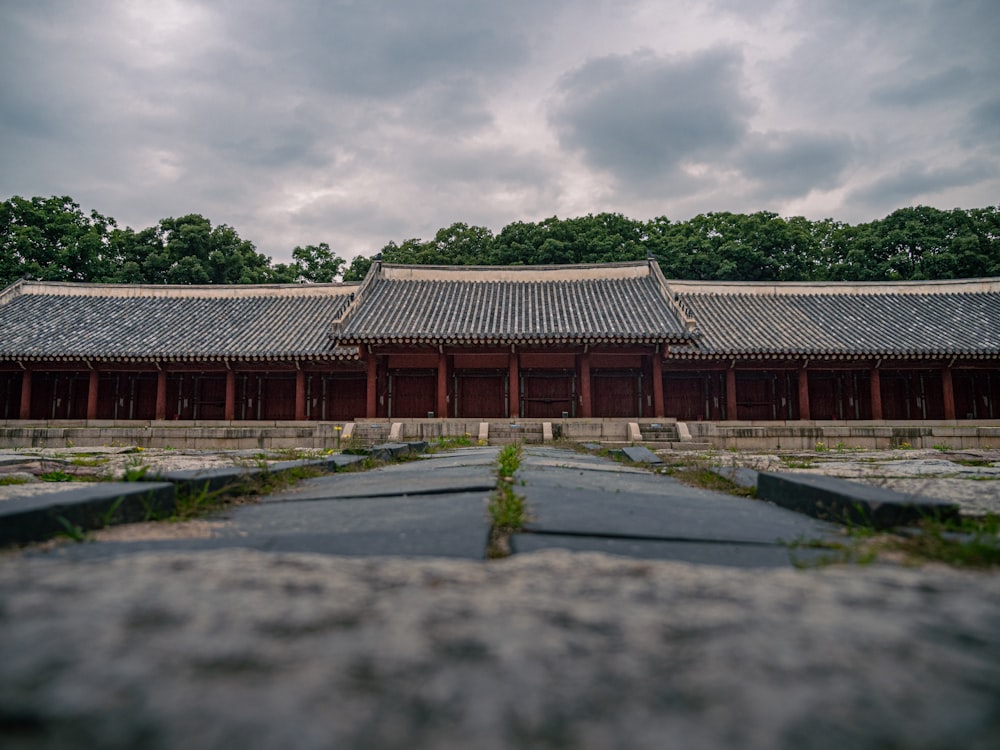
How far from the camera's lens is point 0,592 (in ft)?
2.94

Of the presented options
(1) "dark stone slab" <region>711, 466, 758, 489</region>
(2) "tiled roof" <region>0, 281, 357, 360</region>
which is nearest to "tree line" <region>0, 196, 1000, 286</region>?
(2) "tiled roof" <region>0, 281, 357, 360</region>

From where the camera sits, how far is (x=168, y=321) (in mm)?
20812

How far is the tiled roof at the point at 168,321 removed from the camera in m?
18.0

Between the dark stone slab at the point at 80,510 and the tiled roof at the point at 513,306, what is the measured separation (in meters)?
14.4

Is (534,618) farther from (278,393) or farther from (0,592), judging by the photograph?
(278,393)

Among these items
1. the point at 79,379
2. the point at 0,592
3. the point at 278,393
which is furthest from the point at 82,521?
the point at 79,379

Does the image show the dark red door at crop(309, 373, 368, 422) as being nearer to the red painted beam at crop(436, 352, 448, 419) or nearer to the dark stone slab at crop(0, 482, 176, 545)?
the red painted beam at crop(436, 352, 448, 419)

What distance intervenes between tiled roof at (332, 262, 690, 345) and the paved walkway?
1378 cm

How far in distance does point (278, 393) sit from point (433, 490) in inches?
738

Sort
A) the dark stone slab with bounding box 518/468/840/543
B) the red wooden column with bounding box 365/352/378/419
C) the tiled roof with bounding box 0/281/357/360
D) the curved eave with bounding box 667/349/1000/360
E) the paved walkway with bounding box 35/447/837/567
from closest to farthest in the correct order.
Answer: the paved walkway with bounding box 35/447/837/567, the dark stone slab with bounding box 518/468/840/543, the curved eave with bounding box 667/349/1000/360, the red wooden column with bounding box 365/352/378/419, the tiled roof with bounding box 0/281/357/360

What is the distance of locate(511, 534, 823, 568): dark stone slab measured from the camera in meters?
1.34

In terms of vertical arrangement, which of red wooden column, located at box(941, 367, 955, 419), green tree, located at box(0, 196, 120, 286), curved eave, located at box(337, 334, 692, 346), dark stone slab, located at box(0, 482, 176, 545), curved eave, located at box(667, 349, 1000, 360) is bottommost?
dark stone slab, located at box(0, 482, 176, 545)

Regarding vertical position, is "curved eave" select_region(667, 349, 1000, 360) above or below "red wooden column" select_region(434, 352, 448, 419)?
above

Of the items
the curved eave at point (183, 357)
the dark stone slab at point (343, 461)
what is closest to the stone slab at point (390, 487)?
the dark stone slab at point (343, 461)
